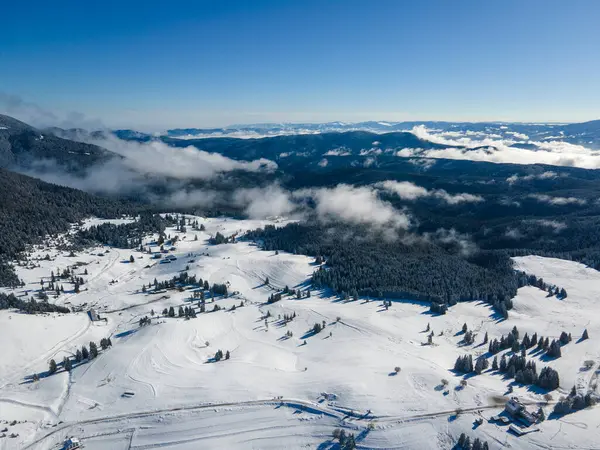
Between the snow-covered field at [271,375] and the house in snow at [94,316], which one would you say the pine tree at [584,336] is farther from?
the house in snow at [94,316]

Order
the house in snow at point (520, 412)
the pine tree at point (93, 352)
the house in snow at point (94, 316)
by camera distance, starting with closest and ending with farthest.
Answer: the house in snow at point (520, 412), the pine tree at point (93, 352), the house in snow at point (94, 316)

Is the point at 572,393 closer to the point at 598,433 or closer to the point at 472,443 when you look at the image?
the point at 598,433

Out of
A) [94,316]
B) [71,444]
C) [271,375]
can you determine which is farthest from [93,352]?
[271,375]

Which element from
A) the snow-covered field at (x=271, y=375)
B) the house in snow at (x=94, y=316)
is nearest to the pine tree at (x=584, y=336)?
the snow-covered field at (x=271, y=375)

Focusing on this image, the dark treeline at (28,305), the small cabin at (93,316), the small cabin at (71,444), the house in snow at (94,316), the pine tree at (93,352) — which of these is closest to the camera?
the small cabin at (71,444)

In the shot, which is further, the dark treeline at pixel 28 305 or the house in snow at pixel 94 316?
the house in snow at pixel 94 316

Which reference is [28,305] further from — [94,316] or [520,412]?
[520,412]
